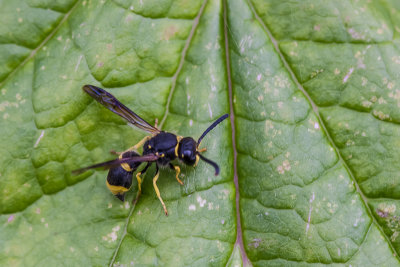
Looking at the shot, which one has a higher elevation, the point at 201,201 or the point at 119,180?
the point at 119,180

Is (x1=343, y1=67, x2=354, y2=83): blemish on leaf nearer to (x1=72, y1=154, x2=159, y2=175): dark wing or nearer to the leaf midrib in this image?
the leaf midrib

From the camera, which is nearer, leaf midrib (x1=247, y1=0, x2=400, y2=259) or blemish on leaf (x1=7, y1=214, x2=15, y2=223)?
leaf midrib (x1=247, y1=0, x2=400, y2=259)

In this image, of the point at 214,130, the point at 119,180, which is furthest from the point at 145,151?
the point at 214,130

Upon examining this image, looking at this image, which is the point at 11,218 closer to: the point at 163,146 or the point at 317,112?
the point at 163,146

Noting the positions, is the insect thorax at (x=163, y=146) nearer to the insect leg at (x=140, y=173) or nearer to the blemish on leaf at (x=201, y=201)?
the insect leg at (x=140, y=173)

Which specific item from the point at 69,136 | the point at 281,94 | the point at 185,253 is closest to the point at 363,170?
the point at 281,94

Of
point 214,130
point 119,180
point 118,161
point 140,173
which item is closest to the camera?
point 118,161

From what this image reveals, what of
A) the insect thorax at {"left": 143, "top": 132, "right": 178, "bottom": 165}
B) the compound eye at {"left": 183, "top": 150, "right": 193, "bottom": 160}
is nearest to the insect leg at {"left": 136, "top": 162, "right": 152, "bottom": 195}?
the insect thorax at {"left": 143, "top": 132, "right": 178, "bottom": 165}
